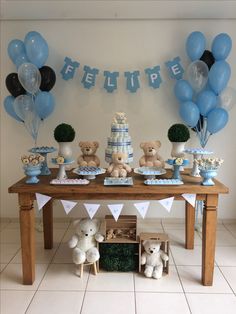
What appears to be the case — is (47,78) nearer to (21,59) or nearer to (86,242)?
(21,59)

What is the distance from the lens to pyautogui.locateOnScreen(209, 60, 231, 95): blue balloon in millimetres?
2713

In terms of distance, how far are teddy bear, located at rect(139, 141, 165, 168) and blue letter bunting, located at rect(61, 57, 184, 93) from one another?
0.97 m

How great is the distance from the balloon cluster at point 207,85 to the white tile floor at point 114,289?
1.19 meters

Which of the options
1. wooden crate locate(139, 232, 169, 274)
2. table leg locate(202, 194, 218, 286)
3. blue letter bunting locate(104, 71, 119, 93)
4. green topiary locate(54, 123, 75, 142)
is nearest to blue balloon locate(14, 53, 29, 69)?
blue letter bunting locate(104, 71, 119, 93)

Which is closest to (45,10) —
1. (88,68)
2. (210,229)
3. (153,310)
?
(88,68)

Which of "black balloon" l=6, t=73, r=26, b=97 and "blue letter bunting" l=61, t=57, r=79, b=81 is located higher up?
"blue letter bunting" l=61, t=57, r=79, b=81

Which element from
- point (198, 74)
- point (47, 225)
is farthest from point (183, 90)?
point (47, 225)

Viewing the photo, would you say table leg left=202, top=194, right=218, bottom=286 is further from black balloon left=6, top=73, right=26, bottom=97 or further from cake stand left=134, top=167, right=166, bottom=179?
black balloon left=6, top=73, right=26, bottom=97

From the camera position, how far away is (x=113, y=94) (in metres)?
3.17

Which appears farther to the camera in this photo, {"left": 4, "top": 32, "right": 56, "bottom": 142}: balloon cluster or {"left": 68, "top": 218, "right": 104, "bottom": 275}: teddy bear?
{"left": 4, "top": 32, "right": 56, "bottom": 142}: balloon cluster

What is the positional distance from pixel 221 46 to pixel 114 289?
2.23m

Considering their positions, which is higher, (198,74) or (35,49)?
(35,49)

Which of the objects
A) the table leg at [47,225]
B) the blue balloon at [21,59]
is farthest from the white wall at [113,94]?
the table leg at [47,225]

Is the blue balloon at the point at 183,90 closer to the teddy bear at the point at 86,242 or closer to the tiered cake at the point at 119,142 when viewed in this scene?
the tiered cake at the point at 119,142
